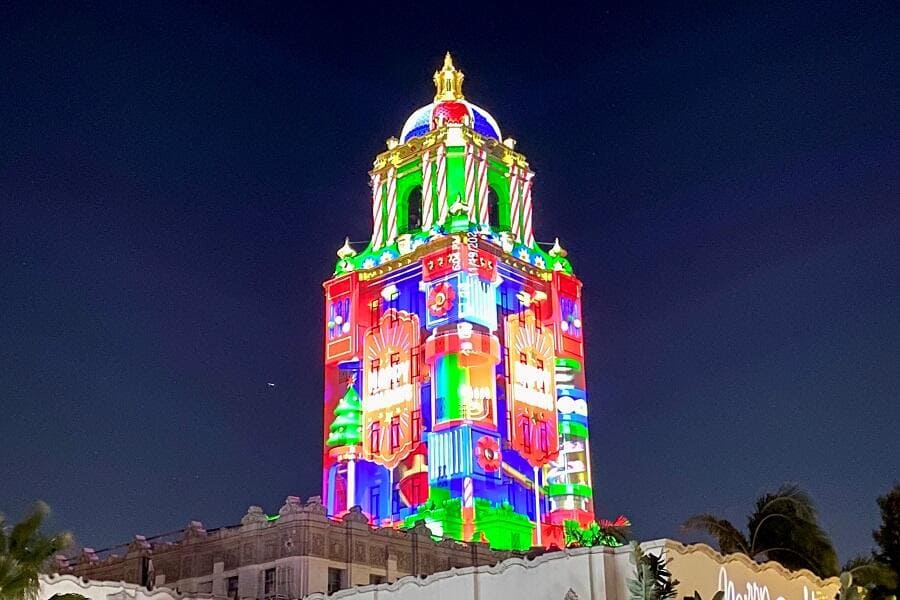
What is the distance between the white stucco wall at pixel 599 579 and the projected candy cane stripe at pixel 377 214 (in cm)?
6439

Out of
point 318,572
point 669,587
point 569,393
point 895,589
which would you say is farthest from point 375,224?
point 669,587

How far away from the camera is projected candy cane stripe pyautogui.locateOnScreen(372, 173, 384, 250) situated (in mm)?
110500

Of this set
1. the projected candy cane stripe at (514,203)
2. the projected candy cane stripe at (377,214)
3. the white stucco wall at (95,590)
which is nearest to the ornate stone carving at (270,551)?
the white stucco wall at (95,590)

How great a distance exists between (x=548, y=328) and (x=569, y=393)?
559cm

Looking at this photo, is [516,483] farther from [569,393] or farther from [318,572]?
[318,572]

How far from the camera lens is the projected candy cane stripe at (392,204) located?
110 metres

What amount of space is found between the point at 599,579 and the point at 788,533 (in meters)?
14.7

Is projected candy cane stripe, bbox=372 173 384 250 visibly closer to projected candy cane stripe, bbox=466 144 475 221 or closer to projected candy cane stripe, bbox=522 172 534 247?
projected candy cane stripe, bbox=466 144 475 221

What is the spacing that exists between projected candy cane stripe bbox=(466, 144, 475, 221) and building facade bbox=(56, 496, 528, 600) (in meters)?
36.6

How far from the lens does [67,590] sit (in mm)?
49438

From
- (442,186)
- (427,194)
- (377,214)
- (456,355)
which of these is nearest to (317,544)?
(456,355)

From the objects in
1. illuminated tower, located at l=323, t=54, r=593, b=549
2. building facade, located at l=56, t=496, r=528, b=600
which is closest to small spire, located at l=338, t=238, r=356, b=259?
illuminated tower, located at l=323, t=54, r=593, b=549

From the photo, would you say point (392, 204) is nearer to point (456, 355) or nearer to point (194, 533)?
point (456, 355)

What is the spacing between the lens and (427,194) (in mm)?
107812
